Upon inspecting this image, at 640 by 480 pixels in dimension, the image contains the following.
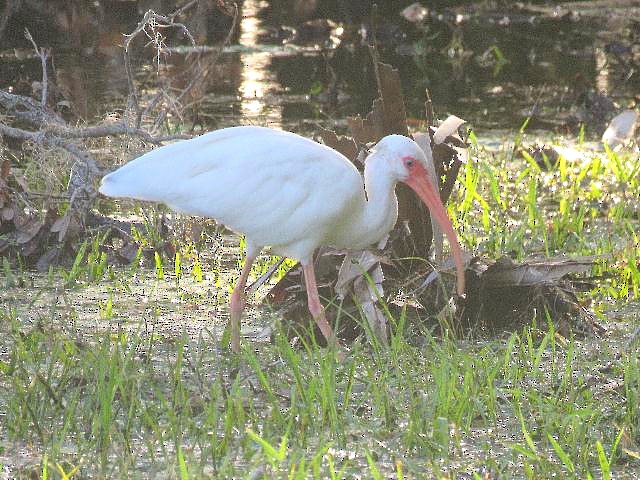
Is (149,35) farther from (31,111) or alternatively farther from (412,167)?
(412,167)

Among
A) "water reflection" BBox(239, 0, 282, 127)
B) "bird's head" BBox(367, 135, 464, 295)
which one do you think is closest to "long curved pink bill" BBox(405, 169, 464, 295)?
"bird's head" BBox(367, 135, 464, 295)

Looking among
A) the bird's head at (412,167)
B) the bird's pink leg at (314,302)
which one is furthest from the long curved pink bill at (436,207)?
the bird's pink leg at (314,302)

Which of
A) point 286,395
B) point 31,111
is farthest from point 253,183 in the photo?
point 31,111

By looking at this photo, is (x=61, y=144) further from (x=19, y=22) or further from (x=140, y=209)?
(x=19, y=22)

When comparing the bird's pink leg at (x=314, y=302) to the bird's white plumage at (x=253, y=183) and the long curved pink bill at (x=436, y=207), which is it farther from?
the long curved pink bill at (x=436, y=207)

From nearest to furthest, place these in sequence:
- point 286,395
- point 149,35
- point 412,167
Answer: point 286,395 → point 412,167 → point 149,35

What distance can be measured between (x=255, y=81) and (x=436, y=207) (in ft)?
18.8

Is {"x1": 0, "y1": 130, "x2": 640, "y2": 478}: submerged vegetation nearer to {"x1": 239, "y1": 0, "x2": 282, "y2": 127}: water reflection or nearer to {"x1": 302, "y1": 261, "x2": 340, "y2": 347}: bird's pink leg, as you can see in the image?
{"x1": 302, "y1": 261, "x2": 340, "y2": 347}: bird's pink leg

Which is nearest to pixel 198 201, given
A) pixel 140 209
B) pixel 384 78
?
pixel 384 78

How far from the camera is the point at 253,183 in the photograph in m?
4.48

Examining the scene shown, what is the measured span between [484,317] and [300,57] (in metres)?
6.85

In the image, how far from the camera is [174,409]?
3812mm

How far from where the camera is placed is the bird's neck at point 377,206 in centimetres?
464

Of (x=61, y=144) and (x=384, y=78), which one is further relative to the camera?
(x=61, y=144)
